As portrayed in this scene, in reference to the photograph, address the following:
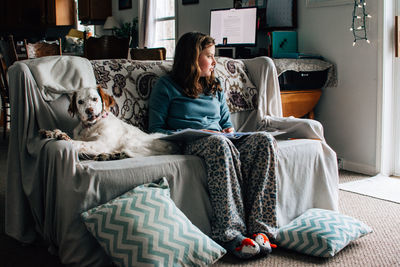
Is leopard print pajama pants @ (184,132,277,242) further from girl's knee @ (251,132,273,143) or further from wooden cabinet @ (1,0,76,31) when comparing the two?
wooden cabinet @ (1,0,76,31)

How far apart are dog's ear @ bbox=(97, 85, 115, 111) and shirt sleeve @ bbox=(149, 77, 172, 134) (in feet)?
0.78

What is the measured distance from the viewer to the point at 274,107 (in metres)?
2.80

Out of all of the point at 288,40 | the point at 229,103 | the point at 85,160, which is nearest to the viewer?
the point at 85,160

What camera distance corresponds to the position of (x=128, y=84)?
2.43 metres

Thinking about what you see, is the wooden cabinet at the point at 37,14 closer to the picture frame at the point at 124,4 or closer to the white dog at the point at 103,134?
the picture frame at the point at 124,4

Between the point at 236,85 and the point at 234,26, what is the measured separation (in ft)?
4.42

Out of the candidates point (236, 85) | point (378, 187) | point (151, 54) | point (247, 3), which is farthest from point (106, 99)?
point (247, 3)

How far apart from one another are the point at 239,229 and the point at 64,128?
978mm

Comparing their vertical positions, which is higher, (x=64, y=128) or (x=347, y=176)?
(x=64, y=128)

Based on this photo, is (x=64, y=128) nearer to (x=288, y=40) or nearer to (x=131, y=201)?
(x=131, y=201)

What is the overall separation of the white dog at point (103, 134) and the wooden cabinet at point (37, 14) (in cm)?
586

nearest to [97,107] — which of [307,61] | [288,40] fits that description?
[307,61]

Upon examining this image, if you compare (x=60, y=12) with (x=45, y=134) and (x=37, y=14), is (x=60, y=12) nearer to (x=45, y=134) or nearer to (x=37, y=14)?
(x=37, y=14)

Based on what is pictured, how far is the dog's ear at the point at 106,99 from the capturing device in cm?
211
